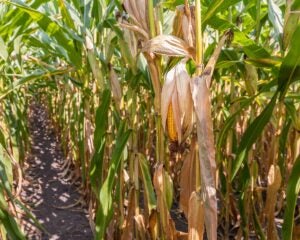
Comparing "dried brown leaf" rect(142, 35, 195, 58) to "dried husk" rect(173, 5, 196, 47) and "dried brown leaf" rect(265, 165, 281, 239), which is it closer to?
"dried husk" rect(173, 5, 196, 47)

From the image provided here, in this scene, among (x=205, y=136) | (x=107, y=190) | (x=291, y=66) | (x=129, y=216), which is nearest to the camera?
(x=205, y=136)

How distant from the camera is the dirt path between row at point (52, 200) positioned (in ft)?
4.38

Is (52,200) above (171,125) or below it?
below

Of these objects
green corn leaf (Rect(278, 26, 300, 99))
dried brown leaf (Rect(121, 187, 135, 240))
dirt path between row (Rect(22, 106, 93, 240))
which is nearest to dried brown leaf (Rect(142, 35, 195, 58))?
green corn leaf (Rect(278, 26, 300, 99))

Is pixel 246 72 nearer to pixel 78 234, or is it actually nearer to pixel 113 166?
pixel 113 166

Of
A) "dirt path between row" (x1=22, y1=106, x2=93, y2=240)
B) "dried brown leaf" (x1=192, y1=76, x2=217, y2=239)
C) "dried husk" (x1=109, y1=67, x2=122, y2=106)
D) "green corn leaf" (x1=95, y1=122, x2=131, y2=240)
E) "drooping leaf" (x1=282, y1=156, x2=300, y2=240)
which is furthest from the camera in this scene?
"dirt path between row" (x1=22, y1=106, x2=93, y2=240)

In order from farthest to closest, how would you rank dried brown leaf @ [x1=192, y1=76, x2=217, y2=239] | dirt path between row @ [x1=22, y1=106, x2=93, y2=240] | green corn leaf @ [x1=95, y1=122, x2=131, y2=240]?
dirt path between row @ [x1=22, y1=106, x2=93, y2=240]
green corn leaf @ [x1=95, y1=122, x2=131, y2=240]
dried brown leaf @ [x1=192, y1=76, x2=217, y2=239]

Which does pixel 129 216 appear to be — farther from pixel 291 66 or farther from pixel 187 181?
pixel 291 66

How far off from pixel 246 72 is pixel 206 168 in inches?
17.3

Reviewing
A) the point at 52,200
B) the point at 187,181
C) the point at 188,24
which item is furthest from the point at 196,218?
the point at 52,200

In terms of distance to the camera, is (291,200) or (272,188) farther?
(272,188)

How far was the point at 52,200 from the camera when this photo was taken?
1.70 m

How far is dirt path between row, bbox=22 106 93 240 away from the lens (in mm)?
1336

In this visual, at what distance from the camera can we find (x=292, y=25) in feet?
1.79
